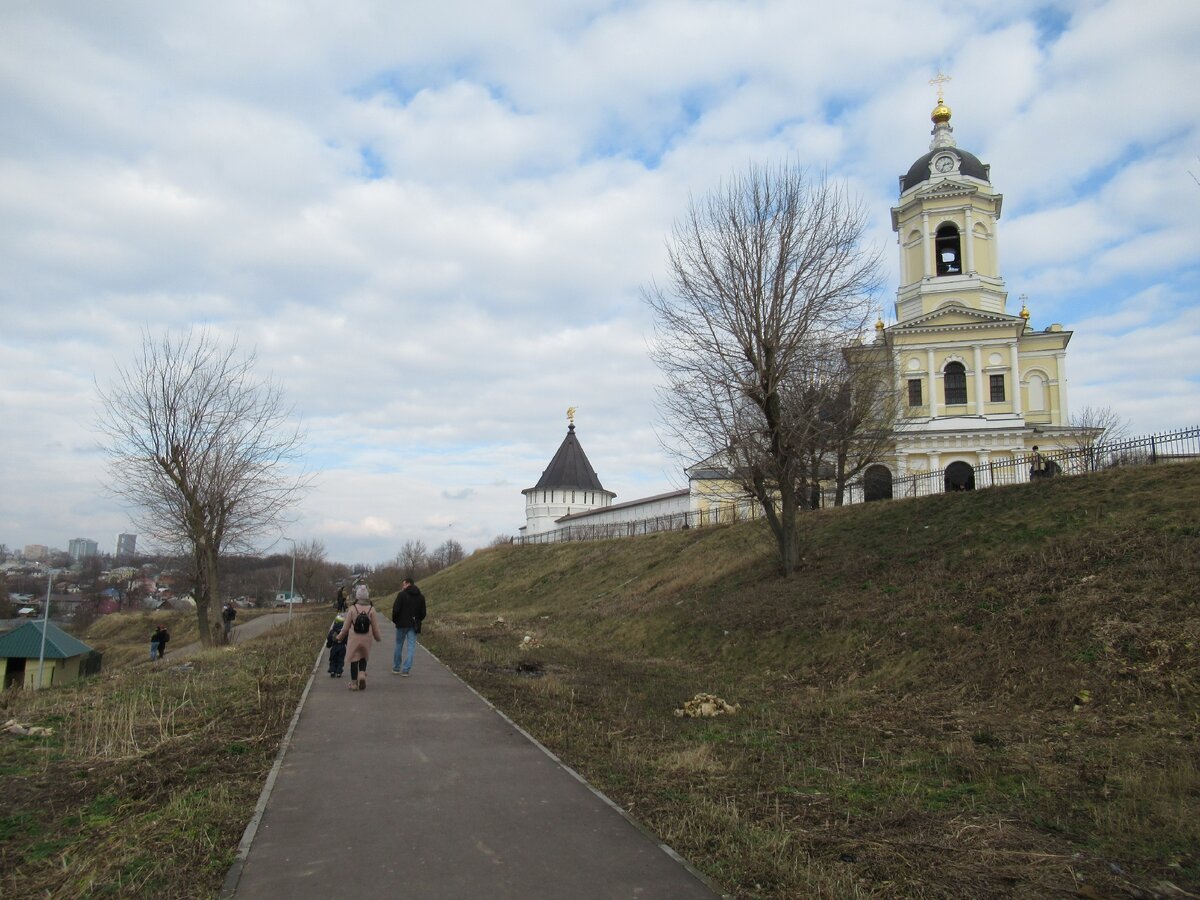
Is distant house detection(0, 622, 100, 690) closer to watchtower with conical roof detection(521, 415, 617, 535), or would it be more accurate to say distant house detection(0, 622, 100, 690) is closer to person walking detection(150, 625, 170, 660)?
person walking detection(150, 625, 170, 660)

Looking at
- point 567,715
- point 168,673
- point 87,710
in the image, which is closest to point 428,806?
point 567,715

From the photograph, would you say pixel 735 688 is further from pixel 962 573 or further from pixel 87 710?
pixel 87 710

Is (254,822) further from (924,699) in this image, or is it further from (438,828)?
(924,699)

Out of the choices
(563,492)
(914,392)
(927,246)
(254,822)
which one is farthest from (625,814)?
(563,492)

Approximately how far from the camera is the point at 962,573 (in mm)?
14461

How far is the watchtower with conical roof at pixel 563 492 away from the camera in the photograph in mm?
70875

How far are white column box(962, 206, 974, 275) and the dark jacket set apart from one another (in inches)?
1445

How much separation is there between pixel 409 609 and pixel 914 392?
3364cm

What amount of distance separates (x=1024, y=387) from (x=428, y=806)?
44.1 m

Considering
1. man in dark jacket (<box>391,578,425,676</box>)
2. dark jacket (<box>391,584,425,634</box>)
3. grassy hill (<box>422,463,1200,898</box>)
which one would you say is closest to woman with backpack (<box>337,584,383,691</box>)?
man in dark jacket (<box>391,578,425,676</box>)

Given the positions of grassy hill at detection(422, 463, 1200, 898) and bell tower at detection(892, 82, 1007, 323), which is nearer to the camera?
grassy hill at detection(422, 463, 1200, 898)

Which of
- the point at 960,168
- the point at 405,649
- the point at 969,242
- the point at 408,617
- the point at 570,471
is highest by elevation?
the point at 960,168

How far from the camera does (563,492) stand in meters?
71.2

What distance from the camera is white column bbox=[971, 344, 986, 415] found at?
39.1m
